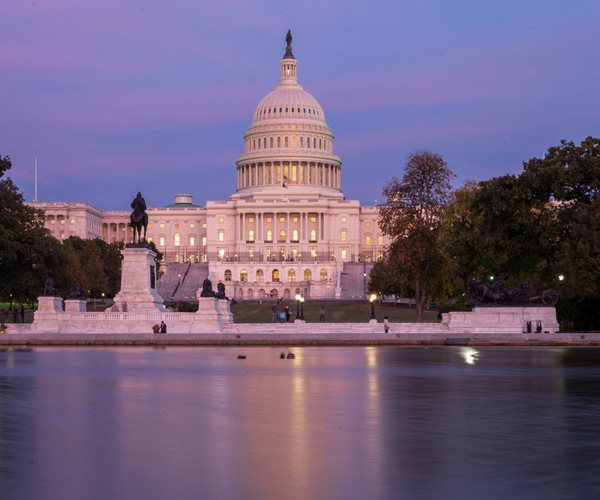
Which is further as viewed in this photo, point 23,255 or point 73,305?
point 23,255

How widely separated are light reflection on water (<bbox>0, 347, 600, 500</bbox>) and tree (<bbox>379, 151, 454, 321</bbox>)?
41.3 meters

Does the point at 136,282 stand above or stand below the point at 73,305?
above

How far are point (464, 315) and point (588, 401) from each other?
3537 cm

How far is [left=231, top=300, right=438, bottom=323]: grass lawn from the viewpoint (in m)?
92.1

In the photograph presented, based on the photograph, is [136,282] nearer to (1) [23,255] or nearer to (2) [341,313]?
(1) [23,255]

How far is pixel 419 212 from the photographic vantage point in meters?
76.8

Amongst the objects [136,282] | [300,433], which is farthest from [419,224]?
[300,433]

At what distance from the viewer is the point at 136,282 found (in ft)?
210

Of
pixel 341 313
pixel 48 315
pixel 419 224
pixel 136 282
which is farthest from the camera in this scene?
pixel 341 313

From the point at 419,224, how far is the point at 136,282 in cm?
2070

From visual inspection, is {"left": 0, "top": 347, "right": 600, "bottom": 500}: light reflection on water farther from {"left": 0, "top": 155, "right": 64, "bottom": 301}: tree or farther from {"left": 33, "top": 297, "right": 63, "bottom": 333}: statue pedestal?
{"left": 0, "top": 155, "right": 64, "bottom": 301}: tree

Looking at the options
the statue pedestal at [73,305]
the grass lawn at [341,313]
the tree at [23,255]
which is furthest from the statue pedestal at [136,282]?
the grass lawn at [341,313]

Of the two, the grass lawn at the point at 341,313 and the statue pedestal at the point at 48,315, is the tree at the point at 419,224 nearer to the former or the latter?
the grass lawn at the point at 341,313

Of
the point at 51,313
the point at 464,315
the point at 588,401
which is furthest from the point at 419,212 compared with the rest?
the point at 588,401
